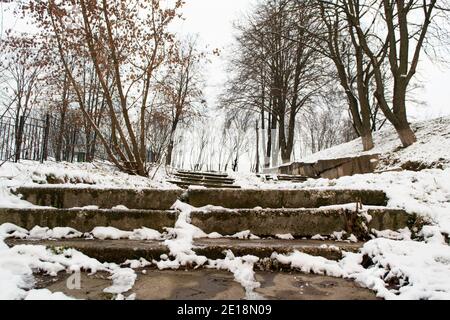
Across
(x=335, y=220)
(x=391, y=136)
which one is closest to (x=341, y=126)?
(x=391, y=136)

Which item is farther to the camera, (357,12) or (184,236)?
(357,12)

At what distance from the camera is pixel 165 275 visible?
2455 mm

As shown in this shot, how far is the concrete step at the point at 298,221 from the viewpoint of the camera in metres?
3.41

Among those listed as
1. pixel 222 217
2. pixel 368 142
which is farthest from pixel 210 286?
pixel 368 142

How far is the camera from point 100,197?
394 centimetres

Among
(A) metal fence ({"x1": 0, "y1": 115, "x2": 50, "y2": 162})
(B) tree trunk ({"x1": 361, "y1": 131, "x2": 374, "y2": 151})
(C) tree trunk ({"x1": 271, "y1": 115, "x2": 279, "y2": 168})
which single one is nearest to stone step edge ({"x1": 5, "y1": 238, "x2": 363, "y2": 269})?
(A) metal fence ({"x1": 0, "y1": 115, "x2": 50, "y2": 162})

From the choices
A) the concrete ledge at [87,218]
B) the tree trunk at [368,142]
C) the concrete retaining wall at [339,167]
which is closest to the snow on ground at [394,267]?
the concrete ledge at [87,218]

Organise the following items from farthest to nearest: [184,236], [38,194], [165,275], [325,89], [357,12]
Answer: [325,89], [357,12], [38,194], [184,236], [165,275]

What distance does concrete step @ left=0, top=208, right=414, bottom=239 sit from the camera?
11.0 feet

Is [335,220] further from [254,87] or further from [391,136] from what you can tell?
[254,87]

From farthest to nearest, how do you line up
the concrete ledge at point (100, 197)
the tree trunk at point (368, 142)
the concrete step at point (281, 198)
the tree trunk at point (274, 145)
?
the tree trunk at point (274, 145), the tree trunk at point (368, 142), the concrete step at point (281, 198), the concrete ledge at point (100, 197)

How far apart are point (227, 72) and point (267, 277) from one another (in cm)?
1904

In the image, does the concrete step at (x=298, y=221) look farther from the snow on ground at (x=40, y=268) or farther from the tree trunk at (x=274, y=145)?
the tree trunk at (x=274, y=145)

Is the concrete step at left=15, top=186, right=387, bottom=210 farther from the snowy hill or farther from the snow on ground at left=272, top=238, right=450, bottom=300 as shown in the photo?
the snowy hill
